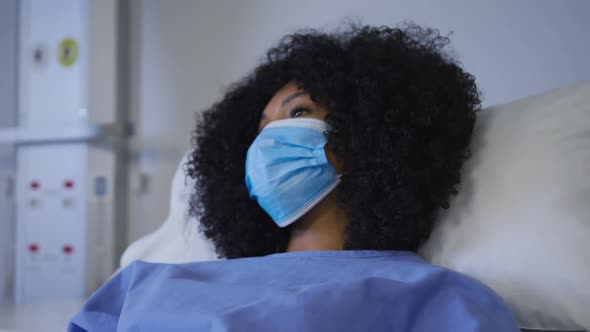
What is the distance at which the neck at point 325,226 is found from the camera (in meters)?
0.96

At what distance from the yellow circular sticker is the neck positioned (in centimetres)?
127

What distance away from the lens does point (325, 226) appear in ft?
3.15

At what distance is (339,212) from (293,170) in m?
0.13

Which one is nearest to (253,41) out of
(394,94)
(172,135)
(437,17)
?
(172,135)

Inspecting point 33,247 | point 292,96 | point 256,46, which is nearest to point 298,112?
point 292,96

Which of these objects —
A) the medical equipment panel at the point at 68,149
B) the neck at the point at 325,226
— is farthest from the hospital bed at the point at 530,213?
the medical equipment panel at the point at 68,149

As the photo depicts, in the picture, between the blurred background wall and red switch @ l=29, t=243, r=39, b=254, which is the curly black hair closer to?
red switch @ l=29, t=243, r=39, b=254

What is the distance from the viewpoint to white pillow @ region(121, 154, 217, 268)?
47.2 inches

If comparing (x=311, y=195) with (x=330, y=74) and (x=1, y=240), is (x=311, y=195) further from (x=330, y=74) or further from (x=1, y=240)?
(x=1, y=240)

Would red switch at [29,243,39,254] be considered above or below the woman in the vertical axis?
below

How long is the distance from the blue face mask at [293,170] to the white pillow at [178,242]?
12.9 inches

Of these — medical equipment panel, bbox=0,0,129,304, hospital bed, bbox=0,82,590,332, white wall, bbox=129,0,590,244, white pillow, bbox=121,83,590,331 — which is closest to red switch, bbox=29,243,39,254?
medical equipment panel, bbox=0,0,129,304

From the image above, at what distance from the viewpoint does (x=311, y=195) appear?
929 mm

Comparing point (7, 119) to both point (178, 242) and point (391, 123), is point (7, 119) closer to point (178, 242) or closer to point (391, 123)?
point (178, 242)
